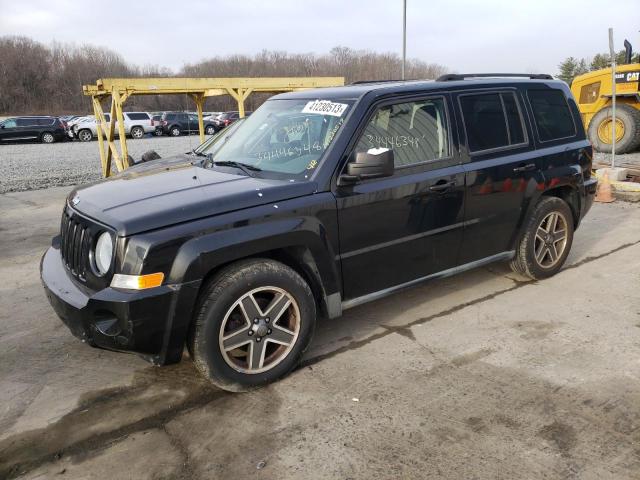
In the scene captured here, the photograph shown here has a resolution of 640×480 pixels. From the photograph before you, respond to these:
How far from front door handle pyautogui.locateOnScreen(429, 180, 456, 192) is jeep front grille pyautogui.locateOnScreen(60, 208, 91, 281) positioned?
2.30 metres

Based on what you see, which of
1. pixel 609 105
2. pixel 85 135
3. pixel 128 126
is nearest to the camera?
pixel 609 105

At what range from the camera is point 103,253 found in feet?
9.68

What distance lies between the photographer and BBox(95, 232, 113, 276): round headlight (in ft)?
9.52

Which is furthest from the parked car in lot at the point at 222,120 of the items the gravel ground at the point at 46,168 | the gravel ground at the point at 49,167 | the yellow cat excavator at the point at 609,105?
the yellow cat excavator at the point at 609,105

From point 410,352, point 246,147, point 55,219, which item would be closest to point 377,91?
point 246,147

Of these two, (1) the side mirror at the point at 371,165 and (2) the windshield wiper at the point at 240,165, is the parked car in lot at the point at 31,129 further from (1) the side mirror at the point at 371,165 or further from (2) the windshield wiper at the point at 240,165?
(1) the side mirror at the point at 371,165

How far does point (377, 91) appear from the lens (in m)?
3.69

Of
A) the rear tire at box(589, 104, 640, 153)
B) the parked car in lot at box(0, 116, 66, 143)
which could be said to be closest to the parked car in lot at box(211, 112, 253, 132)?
the parked car in lot at box(0, 116, 66, 143)

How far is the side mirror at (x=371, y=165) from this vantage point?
3246 millimetres

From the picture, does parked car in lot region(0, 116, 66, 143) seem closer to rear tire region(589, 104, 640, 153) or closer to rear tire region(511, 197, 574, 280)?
rear tire region(589, 104, 640, 153)

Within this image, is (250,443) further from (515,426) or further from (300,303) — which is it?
(515,426)

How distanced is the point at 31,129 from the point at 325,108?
30786mm

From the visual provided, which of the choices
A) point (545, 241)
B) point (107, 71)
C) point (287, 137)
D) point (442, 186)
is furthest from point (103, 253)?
point (107, 71)

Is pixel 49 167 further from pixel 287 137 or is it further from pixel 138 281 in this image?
pixel 138 281
